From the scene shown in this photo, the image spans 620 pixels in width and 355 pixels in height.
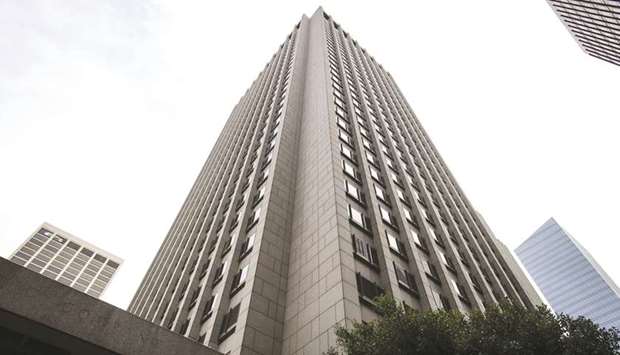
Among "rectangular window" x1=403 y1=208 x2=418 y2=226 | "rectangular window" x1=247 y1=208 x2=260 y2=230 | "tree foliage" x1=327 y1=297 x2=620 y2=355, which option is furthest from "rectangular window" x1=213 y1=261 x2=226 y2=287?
"tree foliage" x1=327 y1=297 x2=620 y2=355

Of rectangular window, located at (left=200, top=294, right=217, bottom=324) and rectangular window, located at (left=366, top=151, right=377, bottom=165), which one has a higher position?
rectangular window, located at (left=366, top=151, right=377, bottom=165)

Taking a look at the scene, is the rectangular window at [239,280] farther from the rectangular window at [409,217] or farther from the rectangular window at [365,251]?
the rectangular window at [409,217]

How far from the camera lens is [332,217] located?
2188 cm

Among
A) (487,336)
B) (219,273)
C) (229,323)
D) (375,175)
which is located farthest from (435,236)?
(487,336)

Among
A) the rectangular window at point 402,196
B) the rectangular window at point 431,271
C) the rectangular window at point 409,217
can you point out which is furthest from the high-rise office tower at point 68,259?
the rectangular window at point 431,271

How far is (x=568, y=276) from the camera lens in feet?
519

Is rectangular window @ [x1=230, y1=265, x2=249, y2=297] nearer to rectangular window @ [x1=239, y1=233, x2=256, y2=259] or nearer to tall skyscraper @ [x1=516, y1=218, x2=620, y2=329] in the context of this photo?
rectangular window @ [x1=239, y1=233, x2=256, y2=259]

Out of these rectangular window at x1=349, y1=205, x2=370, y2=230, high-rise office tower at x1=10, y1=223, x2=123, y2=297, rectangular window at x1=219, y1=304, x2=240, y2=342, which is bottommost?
rectangular window at x1=219, y1=304, x2=240, y2=342

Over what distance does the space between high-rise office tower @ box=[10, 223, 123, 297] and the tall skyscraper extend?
7196 inches

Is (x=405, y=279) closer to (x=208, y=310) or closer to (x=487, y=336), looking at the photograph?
(x=487, y=336)

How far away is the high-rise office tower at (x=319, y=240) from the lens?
1861 cm

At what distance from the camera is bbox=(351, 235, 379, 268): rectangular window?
20.5 metres

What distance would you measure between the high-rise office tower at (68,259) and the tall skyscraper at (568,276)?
183 metres

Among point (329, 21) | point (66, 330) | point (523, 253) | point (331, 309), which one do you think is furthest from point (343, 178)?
point (523, 253)
